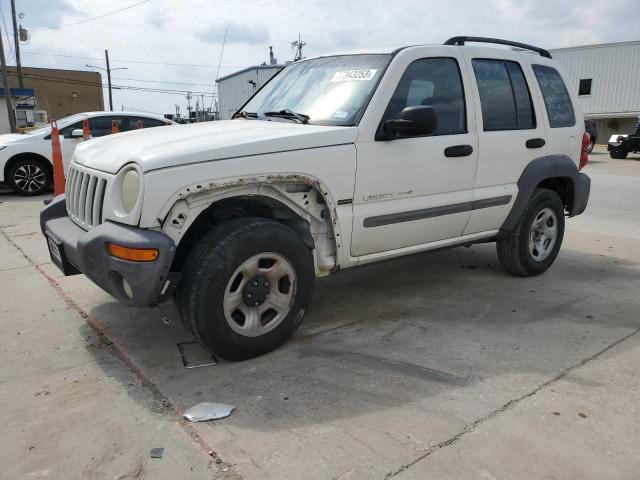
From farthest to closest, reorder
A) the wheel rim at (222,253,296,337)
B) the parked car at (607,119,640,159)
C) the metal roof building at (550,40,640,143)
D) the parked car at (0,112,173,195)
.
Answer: the metal roof building at (550,40,640,143)
the parked car at (607,119,640,159)
the parked car at (0,112,173,195)
the wheel rim at (222,253,296,337)

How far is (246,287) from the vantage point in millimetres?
3246

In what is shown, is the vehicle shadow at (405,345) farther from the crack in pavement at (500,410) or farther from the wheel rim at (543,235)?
the wheel rim at (543,235)

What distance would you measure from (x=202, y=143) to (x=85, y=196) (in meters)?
0.92

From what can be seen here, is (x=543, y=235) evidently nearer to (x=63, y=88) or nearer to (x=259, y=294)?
(x=259, y=294)

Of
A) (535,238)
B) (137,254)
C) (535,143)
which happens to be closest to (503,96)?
(535,143)

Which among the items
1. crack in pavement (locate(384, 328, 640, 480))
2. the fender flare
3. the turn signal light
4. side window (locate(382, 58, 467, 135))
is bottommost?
crack in pavement (locate(384, 328, 640, 480))

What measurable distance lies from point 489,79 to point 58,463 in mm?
3880

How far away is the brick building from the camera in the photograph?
52812mm

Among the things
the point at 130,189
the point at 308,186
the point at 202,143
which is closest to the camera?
the point at 130,189

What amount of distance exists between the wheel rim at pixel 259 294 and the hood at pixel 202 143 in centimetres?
62

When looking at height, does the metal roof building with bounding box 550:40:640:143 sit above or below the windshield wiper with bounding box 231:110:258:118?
above

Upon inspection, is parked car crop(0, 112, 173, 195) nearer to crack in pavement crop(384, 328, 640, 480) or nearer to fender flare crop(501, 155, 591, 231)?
fender flare crop(501, 155, 591, 231)

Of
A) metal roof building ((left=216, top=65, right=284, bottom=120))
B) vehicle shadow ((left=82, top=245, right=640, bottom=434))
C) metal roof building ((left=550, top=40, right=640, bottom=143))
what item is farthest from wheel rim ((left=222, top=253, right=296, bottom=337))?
metal roof building ((left=216, top=65, right=284, bottom=120))

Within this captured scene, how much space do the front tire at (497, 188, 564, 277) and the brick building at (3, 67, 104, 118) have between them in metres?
55.0
